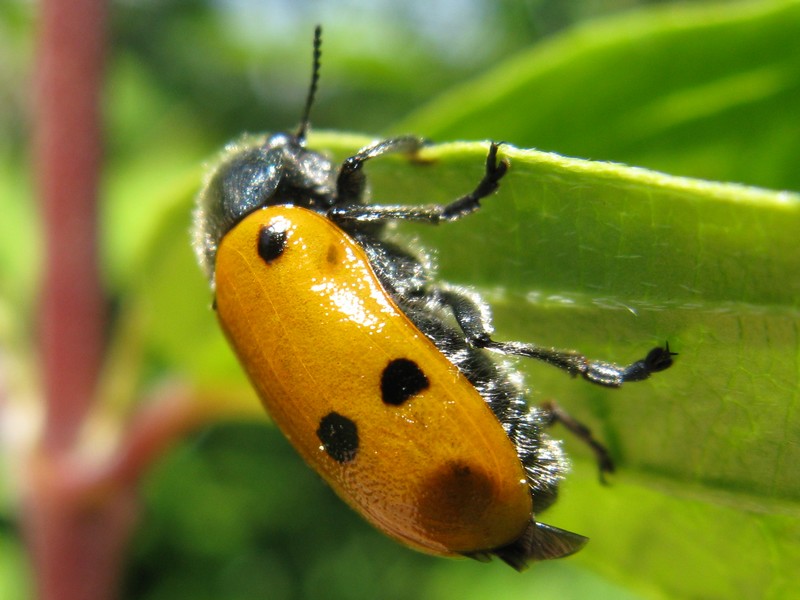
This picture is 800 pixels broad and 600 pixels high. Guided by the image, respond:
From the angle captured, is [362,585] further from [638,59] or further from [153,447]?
[638,59]

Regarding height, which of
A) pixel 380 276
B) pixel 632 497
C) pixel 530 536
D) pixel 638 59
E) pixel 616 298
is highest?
pixel 638 59

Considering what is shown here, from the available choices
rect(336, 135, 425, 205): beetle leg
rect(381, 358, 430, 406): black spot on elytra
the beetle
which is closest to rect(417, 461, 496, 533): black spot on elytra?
the beetle

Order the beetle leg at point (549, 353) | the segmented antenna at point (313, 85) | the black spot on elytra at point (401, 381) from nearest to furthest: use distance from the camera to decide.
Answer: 1. the beetle leg at point (549, 353)
2. the black spot on elytra at point (401, 381)
3. the segmented antenna at point (313, 85)

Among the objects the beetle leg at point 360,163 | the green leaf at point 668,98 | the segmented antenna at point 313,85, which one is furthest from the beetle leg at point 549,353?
the segmented antenna at point 313,85

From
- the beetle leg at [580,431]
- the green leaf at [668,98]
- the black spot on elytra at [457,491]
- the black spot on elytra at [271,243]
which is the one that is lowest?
the black spot on elytra at [457,491]

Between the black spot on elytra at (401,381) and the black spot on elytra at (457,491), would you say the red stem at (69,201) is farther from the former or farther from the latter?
the black spot on elytra at (457,491)

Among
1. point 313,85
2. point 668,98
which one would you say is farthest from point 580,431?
point 313,85

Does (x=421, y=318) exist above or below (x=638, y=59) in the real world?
below

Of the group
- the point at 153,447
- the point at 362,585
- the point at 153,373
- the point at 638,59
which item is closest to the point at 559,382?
the point at 638,59
